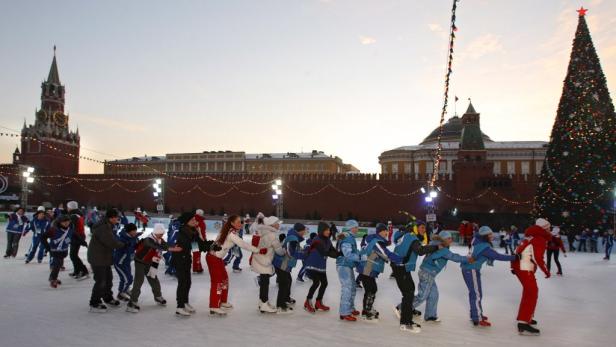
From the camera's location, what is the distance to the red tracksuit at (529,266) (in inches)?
236

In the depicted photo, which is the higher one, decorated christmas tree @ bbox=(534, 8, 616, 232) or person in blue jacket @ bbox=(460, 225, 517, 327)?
decorated christmas tree @ bbox=(534, 8, 616, 232)

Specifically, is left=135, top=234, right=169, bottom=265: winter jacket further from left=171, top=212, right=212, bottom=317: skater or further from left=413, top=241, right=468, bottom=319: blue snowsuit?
left=413, top=241, right=468, bottom=319: blue snowsuit

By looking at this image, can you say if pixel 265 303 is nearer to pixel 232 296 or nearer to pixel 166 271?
pixel 232 296

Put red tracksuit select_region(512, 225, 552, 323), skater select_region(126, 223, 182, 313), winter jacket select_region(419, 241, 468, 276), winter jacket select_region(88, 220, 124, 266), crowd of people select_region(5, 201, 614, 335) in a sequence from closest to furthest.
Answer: red tracksuit select_region(512, 225, 552, 323)
crowd of people select_region(5, 201, 614, 335)
winter jacket select_region(419, 241, 468, 276)
winter jacket select_region(88, 220, 124, 266)
skater select_region(126, 223, 182, 313)

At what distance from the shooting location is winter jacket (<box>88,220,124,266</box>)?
22.0 ft

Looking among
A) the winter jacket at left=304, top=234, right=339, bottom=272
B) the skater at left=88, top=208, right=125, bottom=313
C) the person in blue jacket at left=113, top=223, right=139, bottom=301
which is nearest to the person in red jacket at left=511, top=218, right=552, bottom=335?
the winter jacket at left=304, top=234, right=339, bottom=272

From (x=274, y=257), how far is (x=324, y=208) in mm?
35521

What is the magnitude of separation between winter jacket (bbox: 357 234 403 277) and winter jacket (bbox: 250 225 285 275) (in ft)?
4.16

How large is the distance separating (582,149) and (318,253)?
65.3 feet

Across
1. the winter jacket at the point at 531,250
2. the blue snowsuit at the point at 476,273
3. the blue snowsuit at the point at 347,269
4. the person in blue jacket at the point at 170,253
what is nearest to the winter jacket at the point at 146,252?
the person in blue jacket at the point at 170,253

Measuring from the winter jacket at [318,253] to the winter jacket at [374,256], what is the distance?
0.58m

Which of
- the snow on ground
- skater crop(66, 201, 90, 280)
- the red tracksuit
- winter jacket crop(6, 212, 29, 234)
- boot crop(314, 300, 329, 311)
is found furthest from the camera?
winter jacket crop(6, 212, 29, 234)

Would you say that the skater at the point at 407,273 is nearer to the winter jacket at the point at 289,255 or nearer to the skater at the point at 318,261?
the skater at the point at 318,261

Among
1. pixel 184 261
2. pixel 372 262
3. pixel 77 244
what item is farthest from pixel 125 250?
pixel 372 262
